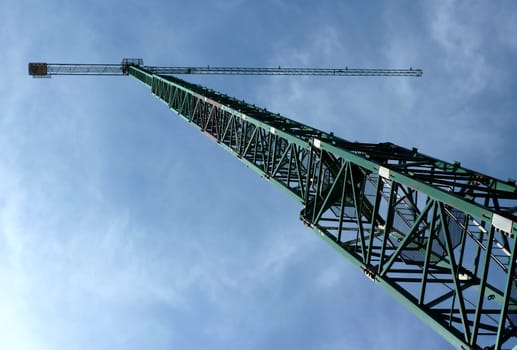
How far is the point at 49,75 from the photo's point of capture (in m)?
78.1

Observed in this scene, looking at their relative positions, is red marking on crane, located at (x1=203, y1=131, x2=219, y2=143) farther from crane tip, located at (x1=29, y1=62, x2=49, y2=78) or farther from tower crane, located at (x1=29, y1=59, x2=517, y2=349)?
crane tip, located at (x1=29, y1=62, x2=49, y2=78)

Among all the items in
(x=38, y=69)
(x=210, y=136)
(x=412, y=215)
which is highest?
(x=38, y=69)

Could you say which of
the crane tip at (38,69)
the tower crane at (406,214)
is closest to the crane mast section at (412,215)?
the tower crane at (406,214)

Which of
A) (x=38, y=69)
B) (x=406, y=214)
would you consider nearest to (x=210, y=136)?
(x=406, y=214)

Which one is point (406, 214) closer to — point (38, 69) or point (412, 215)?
point (412, 215)

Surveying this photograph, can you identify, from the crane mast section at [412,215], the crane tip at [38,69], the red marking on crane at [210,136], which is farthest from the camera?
the crane tip at [38,69]

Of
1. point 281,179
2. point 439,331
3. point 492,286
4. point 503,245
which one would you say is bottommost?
point 439,331

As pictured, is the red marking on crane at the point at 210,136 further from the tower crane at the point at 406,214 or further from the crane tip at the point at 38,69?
the crane tip at the point at 38,69

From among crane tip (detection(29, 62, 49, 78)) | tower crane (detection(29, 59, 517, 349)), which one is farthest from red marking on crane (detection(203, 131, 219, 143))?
crane tip (detection(29, 62, 49, 78))

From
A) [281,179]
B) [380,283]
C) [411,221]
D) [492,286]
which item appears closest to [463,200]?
[380,283]

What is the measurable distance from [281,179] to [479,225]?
1376cm

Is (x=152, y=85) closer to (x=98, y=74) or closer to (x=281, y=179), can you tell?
(x=98, y=74)

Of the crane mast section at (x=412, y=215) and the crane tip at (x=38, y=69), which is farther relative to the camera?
the crane tip at (x=38, y=69)

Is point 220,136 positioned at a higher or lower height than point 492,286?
higher
